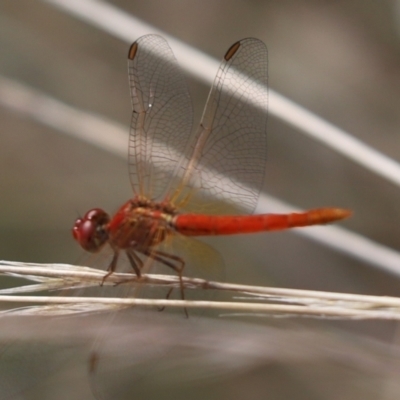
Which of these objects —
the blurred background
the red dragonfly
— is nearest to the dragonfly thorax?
the red dragonfly

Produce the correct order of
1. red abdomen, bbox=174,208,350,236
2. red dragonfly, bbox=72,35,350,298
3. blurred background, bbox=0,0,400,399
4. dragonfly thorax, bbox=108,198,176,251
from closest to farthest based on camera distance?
red abdomen, bbox=174,208,350,236
dragonfly thorax, bbox=108,198,176,251
red dragonfly, bbox=72,35,350,298
blurred background, bbox=0,0,400,399

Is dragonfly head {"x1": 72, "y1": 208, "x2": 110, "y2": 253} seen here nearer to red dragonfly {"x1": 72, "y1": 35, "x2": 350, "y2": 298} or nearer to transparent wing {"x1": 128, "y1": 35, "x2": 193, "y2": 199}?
red dragonfly {"x1": 72, "y1": 35, "x2": 350, "y2": 298}

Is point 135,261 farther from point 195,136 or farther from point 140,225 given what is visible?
point 195,136

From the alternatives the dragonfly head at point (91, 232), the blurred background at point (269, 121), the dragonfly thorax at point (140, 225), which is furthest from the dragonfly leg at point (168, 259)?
the blurred background at point (269, 121)

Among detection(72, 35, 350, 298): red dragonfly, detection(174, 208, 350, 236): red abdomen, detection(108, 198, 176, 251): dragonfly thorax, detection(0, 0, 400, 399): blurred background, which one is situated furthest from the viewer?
detection(0, 0, 400, 399): blurred background

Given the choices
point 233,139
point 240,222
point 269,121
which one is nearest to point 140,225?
point 240,222

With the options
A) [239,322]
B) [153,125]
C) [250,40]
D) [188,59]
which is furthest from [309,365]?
[188,59]

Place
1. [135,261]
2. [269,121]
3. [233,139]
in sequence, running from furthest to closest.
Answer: [269,121]
[233,139]
[135,261]
